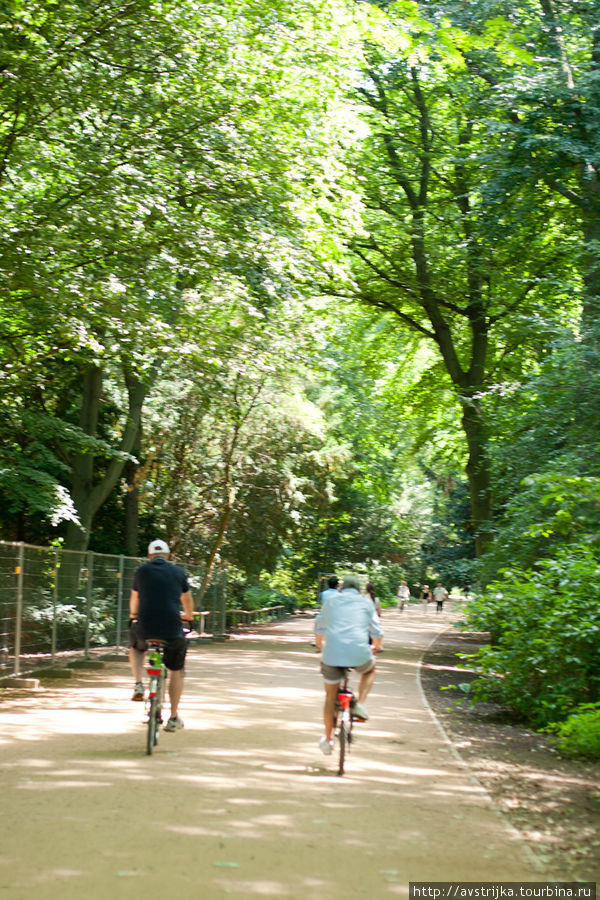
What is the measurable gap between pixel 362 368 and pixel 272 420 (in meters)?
3.48

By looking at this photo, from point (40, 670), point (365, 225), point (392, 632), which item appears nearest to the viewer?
point (40, 670)

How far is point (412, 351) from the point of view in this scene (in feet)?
102

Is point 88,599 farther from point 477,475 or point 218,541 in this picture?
point 218,541

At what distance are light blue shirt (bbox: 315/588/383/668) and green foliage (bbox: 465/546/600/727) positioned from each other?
3118 mm

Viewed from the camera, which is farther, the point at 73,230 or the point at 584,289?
the point at 584,289

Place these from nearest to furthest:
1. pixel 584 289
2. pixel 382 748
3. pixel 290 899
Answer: pixel 290 899 → pixel 382 748 → pixel 584 289

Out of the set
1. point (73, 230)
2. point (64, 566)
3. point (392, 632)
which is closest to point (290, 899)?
point (73, 230)

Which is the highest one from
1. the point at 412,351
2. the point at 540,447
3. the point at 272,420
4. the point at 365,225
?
the point at 365,225

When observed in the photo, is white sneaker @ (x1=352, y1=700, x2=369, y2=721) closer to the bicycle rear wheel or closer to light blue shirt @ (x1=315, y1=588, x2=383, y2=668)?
light blue shirt @ (x1=315, y1=588, x2=383, y2=668)

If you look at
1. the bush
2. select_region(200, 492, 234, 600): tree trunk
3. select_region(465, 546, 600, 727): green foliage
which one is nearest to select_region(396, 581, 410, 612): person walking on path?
select_region(200, 492, 234, 600): tree trunk

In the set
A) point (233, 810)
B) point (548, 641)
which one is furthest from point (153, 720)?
point (548, 641)

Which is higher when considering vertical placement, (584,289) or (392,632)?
(584,289)

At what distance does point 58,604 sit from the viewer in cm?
1667

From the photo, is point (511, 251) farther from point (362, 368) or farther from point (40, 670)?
point (40, 670)
